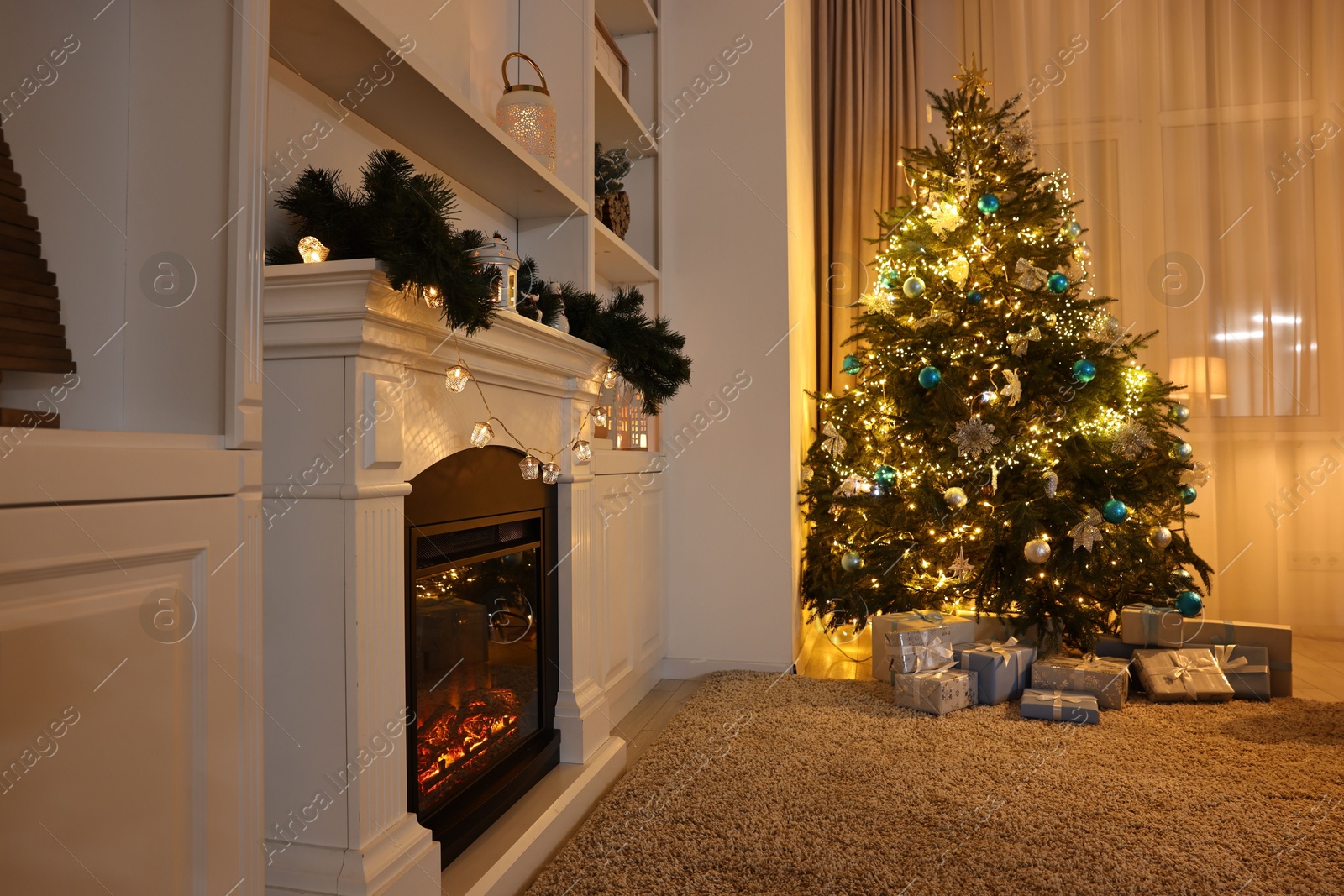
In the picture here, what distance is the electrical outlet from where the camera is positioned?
3551 millimetres

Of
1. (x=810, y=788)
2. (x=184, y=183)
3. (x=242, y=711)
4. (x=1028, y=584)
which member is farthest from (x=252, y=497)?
(x=1028, y=584)

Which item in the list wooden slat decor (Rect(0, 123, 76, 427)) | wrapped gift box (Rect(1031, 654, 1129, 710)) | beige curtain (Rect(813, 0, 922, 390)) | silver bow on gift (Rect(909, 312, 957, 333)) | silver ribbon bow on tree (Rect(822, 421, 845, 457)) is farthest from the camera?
beige curtain (Rect(813, 0, 922, 390))

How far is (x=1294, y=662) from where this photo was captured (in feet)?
10.3

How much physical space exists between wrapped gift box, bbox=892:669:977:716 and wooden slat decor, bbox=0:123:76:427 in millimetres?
2143

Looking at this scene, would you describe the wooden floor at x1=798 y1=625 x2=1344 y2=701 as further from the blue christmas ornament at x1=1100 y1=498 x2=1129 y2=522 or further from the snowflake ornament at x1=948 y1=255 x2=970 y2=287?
the snowflake ornament at x1=948 y1=255 x2=970 y2=287

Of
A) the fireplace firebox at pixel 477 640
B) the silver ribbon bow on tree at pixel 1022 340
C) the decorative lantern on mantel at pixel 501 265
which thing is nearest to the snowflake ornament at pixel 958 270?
the silver ribbon bow on tree at pixel 1022 340

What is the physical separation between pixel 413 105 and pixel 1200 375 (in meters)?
3.47

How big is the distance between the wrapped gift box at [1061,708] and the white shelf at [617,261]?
1.72m

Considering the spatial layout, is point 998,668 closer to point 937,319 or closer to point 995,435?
point 995,435

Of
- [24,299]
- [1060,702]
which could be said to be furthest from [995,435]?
[24,299]

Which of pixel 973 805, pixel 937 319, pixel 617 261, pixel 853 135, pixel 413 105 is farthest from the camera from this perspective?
pixel 853 135

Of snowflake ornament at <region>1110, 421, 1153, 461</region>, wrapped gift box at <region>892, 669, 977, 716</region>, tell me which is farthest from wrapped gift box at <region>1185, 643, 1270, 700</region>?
wrapped gift box at <region>892, 669, 977, 716</region>

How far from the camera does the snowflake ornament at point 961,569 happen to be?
2760mm

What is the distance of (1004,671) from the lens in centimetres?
251
